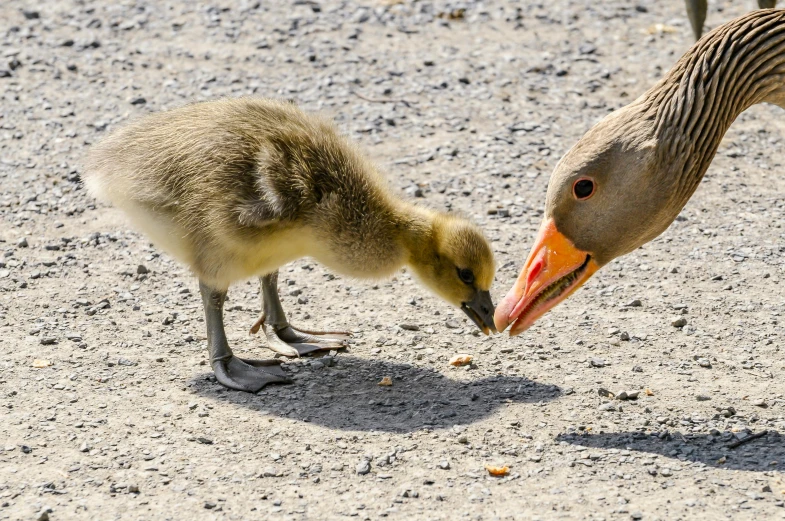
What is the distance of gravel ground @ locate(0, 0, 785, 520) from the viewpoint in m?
5.25

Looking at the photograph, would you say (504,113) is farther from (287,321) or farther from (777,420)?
(777,420)

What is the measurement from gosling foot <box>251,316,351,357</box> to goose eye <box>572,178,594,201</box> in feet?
6.65

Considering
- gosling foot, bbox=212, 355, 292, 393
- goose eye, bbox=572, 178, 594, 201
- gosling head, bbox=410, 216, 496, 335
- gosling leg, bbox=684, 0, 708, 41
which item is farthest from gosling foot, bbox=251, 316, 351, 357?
gosling leg, bbox=684, 0, 708, 41

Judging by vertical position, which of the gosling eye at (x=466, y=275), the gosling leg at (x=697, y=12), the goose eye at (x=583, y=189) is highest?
the gosling leg at (x=697, y=12)

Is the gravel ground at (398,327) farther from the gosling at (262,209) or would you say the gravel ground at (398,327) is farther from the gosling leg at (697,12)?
the gosling leg at (697,12)

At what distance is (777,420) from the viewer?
19.1ft

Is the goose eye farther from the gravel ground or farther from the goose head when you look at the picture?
the gravel ground

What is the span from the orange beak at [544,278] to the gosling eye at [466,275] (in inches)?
26.7

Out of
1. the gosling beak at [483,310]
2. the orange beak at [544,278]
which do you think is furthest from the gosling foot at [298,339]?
the orange beak at [544,278]

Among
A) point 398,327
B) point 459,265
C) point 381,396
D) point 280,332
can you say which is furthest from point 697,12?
point 381,396

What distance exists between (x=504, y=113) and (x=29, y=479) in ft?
20.4

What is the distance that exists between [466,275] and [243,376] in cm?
144

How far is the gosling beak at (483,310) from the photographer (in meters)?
6.43

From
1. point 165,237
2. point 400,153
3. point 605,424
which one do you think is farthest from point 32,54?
point 605,424
